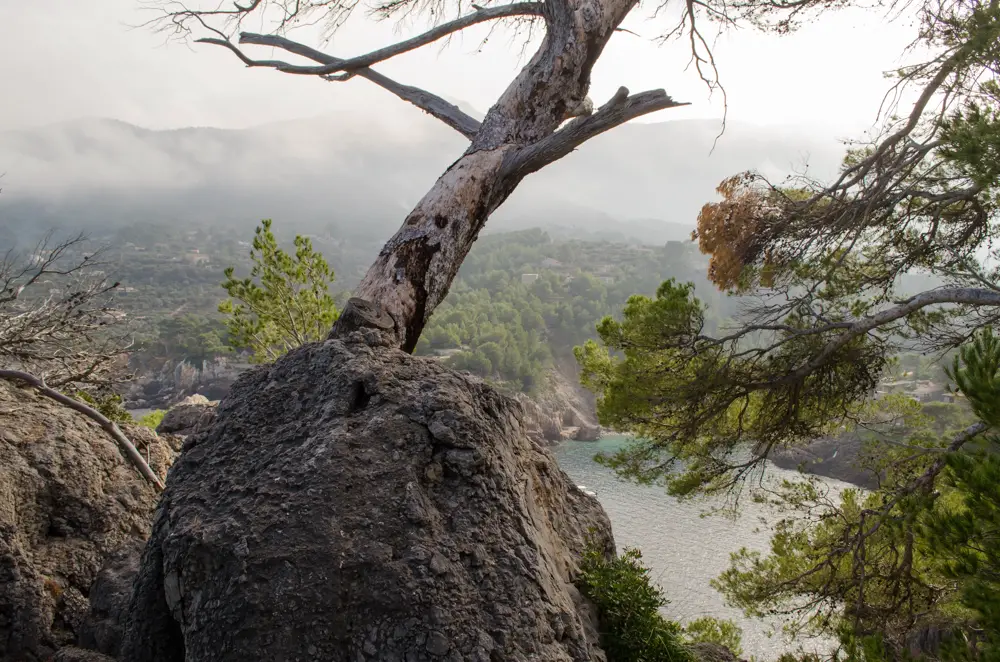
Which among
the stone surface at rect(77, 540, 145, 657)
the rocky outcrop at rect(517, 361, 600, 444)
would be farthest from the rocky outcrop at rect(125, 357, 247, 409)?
the stone surface at rect(77, 540, 145, 657)

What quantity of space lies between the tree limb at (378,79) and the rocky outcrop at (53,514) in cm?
259

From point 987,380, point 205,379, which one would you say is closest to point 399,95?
point 987,380

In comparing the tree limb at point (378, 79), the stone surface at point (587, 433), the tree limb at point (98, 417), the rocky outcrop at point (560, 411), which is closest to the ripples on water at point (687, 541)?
the rocky outcrop at point (560, 411)

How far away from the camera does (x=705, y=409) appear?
17.2 ft

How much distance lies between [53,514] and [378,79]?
131 inches

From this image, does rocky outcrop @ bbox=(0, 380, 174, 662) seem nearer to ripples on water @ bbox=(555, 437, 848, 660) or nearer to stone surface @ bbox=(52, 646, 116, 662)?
stone surface @ bbox=(52, 646, 116, 662)

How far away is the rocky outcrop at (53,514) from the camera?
2.51 meters

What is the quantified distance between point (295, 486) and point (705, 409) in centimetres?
411

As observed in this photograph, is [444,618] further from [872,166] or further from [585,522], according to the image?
[872,166]

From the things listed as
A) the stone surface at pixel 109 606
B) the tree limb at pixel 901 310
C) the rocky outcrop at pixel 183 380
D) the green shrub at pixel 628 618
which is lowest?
the green shrub at pixel 628 618

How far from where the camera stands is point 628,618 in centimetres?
243

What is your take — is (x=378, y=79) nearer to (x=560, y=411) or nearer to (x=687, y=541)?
(x=687, y=541)

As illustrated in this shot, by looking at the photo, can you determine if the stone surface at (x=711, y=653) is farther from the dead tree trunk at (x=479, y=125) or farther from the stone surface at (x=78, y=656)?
the stone surface at (x=78, y=656)

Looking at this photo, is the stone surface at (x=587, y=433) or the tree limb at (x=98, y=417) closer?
the tree limb at (x=98, y=417)
